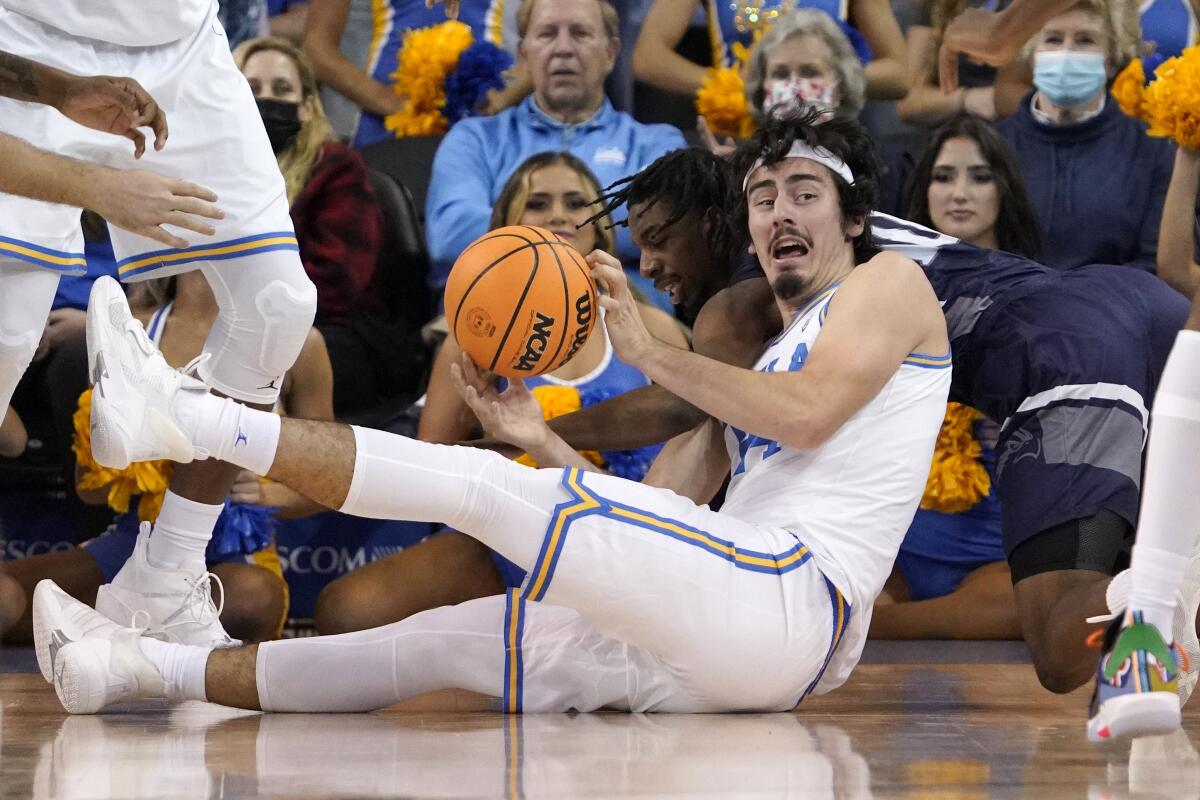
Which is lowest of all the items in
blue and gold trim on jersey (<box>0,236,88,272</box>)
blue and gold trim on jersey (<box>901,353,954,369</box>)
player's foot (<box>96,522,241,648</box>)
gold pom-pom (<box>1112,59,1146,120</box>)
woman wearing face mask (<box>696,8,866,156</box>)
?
player's foot (<box>96,522,241,648</box>)

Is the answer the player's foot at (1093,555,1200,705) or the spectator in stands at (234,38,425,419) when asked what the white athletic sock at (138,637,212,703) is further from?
the spectator in stands at (234,38,425,419)

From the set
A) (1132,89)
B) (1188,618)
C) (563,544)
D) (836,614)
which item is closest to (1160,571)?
(1188,618)

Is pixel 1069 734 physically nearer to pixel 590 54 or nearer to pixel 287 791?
pixel 287 791

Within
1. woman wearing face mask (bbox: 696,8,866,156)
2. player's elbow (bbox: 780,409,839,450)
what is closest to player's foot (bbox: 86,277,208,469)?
player's elbow (bbox: 780,409,839,450)

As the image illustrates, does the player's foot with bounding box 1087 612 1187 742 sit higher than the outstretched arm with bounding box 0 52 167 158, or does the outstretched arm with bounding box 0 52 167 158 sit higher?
the outstretched arm with bounding box 0 52 167 158

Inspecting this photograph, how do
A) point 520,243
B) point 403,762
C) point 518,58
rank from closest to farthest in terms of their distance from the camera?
1. point 403,762
2. point 520,243
3. point 518,58

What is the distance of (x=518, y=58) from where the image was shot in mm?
6359

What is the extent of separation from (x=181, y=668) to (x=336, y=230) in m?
2.57

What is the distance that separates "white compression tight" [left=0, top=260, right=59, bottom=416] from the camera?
11.1ft

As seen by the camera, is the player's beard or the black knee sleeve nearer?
the player's beard

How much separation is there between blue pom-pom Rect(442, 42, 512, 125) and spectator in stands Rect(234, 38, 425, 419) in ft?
2.26

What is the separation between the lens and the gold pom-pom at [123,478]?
4.61 m

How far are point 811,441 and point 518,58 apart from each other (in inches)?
145

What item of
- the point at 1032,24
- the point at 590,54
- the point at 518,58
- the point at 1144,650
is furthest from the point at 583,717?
the point at 518,58
